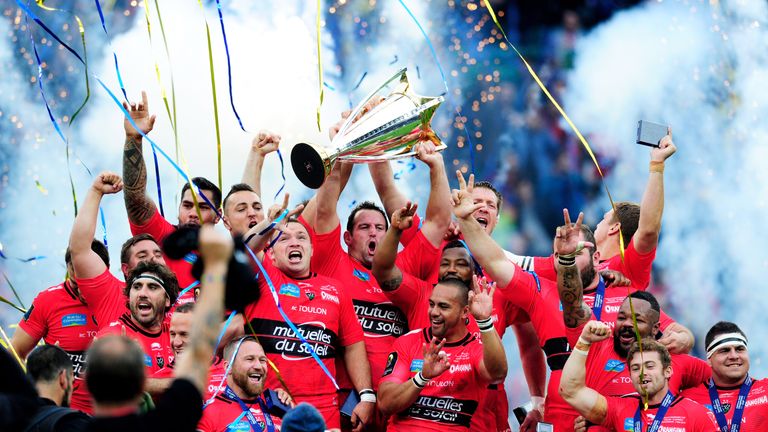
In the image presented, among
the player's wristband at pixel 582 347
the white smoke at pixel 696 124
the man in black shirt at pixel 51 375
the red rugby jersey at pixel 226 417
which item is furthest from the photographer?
the white smoke at pixel 696 124

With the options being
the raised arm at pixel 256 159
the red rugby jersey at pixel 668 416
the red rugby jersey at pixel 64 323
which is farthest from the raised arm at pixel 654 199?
the red rugby jersey at pixel 64 323

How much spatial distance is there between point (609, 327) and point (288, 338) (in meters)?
1.44

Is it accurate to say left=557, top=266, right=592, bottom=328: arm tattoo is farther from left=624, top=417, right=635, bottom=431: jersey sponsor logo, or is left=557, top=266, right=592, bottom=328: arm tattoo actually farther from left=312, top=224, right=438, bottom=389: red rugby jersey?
left=312, top=224, right=438, bottom=389: red rugby jersey

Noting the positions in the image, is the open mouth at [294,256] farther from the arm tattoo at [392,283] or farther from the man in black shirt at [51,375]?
the man in black shirt at [51,375]

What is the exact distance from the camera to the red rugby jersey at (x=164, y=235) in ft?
17.6

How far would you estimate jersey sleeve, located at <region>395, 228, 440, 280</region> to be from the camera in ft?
18.2

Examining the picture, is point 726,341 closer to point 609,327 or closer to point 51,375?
point 609,327

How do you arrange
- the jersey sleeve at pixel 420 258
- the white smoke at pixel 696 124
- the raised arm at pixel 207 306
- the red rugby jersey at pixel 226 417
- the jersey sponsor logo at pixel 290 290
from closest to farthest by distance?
the raised arm at pixel 207 306, the red rugby jersey at pixel 226 417, the jersey sponsor logo at pixel 290 290, the jersey sleeve at pixel 420 258, the white smoke at pixel 696 124

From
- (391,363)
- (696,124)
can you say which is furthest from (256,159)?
(696,124)

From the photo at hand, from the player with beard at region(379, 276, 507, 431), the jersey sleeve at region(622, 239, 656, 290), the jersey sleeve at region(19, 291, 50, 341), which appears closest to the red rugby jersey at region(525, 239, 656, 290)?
the jersey sleeve at region(622, 239, 656, 290)

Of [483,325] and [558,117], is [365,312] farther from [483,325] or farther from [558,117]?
[558,117]

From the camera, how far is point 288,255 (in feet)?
16.7

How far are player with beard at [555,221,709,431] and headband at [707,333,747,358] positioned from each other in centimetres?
15

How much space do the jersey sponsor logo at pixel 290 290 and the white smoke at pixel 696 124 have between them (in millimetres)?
4153
